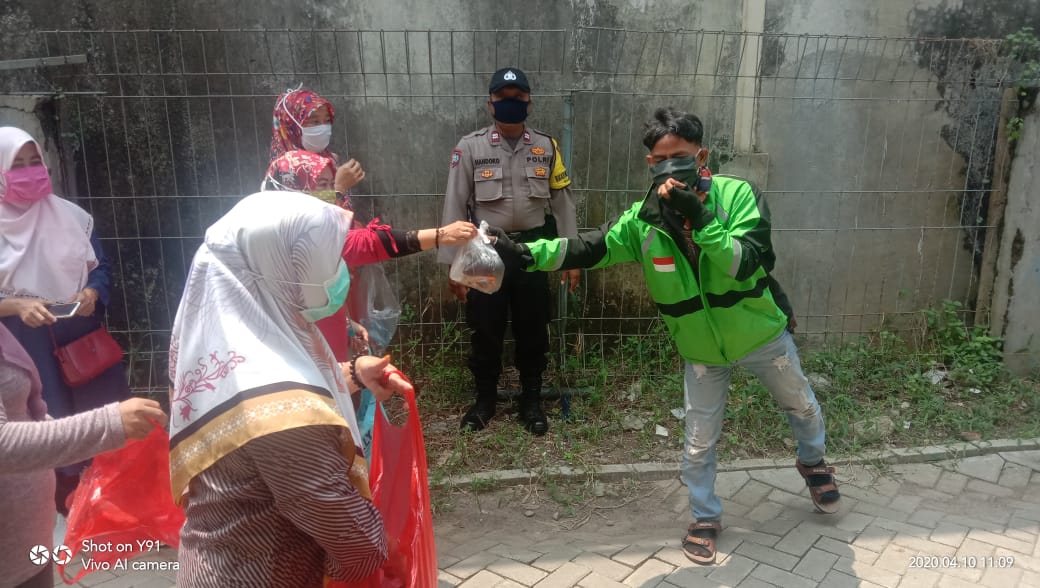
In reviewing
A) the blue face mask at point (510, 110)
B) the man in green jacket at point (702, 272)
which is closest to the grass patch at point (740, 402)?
the man in green jacket at point (702, 272)

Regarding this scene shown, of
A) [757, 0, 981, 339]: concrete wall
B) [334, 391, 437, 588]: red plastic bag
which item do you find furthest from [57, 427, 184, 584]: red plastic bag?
[757, 0, 981, 339]: concrete wall

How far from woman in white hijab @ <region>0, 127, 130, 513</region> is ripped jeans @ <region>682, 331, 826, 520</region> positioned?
289 cm

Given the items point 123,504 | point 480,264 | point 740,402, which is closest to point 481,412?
point 740,402

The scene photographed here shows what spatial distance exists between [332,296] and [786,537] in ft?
8.67

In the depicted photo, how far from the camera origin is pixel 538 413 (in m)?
4.45

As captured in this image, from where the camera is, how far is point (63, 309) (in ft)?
11.3

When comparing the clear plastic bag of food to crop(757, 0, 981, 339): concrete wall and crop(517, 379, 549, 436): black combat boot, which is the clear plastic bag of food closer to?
crop(517, 379, 549, 436): black combat boot

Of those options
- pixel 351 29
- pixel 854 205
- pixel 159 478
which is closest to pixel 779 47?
pixel 854 205

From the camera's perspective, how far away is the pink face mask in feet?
10.7

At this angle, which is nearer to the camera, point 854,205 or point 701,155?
point 701,155

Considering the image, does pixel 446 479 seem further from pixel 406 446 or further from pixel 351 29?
pixel 351 29

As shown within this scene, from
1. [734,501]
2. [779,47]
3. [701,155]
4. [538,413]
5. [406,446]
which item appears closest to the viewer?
[406,446]

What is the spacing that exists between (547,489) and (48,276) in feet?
8.84

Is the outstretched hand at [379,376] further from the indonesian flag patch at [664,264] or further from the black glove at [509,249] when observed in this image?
the indonesian flag patch at [664,264]
